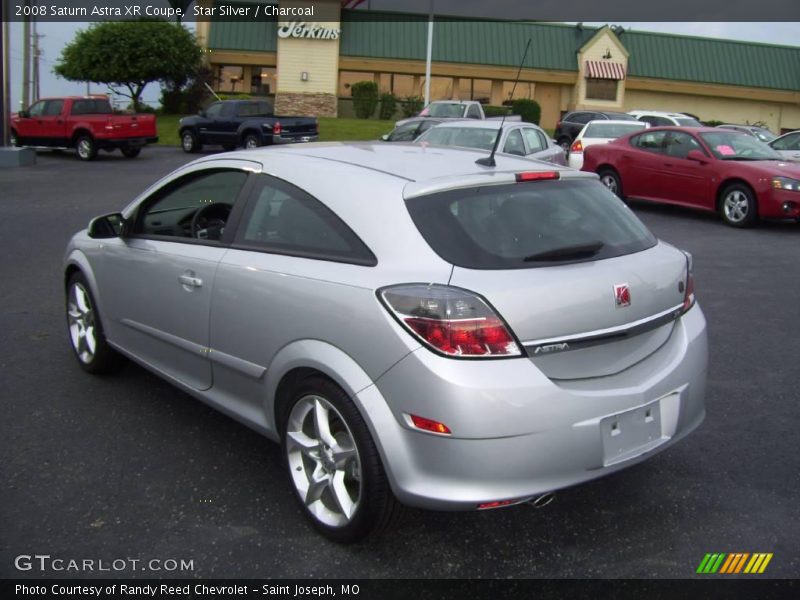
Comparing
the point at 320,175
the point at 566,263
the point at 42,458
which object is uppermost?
the point at 320,175

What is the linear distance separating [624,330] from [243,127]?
2284cm

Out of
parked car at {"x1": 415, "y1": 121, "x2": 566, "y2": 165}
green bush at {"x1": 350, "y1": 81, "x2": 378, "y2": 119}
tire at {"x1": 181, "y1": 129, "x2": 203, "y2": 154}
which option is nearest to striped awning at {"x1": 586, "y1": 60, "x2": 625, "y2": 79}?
green bush at {"x1": 350, "y1": 81, "x2": 378, "y2": 119}

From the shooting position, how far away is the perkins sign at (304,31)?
41.5 metres

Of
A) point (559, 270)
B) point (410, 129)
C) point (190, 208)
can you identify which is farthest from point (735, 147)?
point (559, 270)

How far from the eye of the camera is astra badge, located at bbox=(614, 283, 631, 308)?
10.8ft

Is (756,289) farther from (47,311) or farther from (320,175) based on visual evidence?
(47,311)

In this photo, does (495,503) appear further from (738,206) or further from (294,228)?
(738,206)

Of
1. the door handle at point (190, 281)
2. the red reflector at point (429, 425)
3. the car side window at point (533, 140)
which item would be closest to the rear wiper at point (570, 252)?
the red reflector at point (429, 425)

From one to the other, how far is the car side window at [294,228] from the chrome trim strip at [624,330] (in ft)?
2.49

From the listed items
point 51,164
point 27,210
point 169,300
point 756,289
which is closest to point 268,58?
point 51,164

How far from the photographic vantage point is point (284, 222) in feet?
12.5

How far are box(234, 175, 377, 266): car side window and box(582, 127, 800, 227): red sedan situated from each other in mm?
10516

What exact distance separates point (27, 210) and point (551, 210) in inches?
461

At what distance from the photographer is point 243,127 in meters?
24.8
